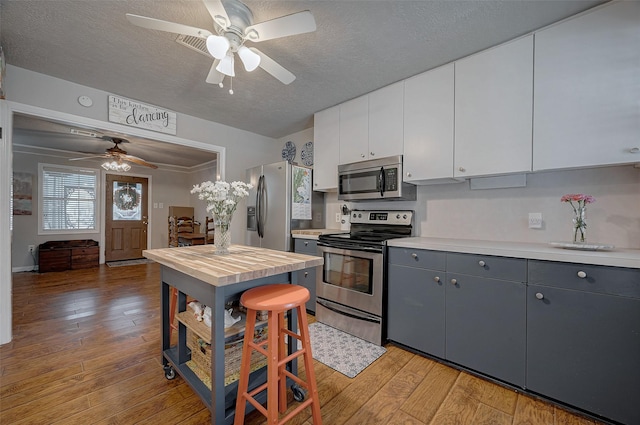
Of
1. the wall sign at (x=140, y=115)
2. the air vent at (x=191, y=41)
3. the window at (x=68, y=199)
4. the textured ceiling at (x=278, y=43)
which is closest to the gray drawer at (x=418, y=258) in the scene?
the textured ceiling at (x=278, y=43)

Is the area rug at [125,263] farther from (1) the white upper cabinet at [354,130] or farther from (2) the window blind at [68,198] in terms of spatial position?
(1) the white upper cabinet at [354,130]

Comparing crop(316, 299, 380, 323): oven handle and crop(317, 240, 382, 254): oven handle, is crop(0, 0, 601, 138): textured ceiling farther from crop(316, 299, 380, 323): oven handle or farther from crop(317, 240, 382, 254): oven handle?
crop(316, 299, 380, 323): oven handle

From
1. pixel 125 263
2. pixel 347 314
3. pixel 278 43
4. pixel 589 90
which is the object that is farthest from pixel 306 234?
pixel 125 263

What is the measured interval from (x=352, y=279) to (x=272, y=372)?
1.31 meters

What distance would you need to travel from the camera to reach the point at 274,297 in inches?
49.9

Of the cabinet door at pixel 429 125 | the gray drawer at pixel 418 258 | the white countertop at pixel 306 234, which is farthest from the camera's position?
the white countertop at pixel 306 234

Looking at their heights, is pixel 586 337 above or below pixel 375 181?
below

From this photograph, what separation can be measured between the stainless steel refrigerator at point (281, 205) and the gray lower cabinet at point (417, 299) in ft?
4.56

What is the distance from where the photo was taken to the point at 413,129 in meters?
2.32

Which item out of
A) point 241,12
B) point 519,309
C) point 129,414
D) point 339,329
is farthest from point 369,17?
point 129,414

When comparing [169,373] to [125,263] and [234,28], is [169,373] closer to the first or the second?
[234,28]

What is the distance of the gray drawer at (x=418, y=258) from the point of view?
1901mm

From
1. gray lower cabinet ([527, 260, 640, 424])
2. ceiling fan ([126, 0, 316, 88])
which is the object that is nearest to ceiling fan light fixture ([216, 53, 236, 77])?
ceiling fan ([126, 0, 316, 88])

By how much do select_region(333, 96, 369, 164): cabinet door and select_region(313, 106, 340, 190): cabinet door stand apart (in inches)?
3.4
